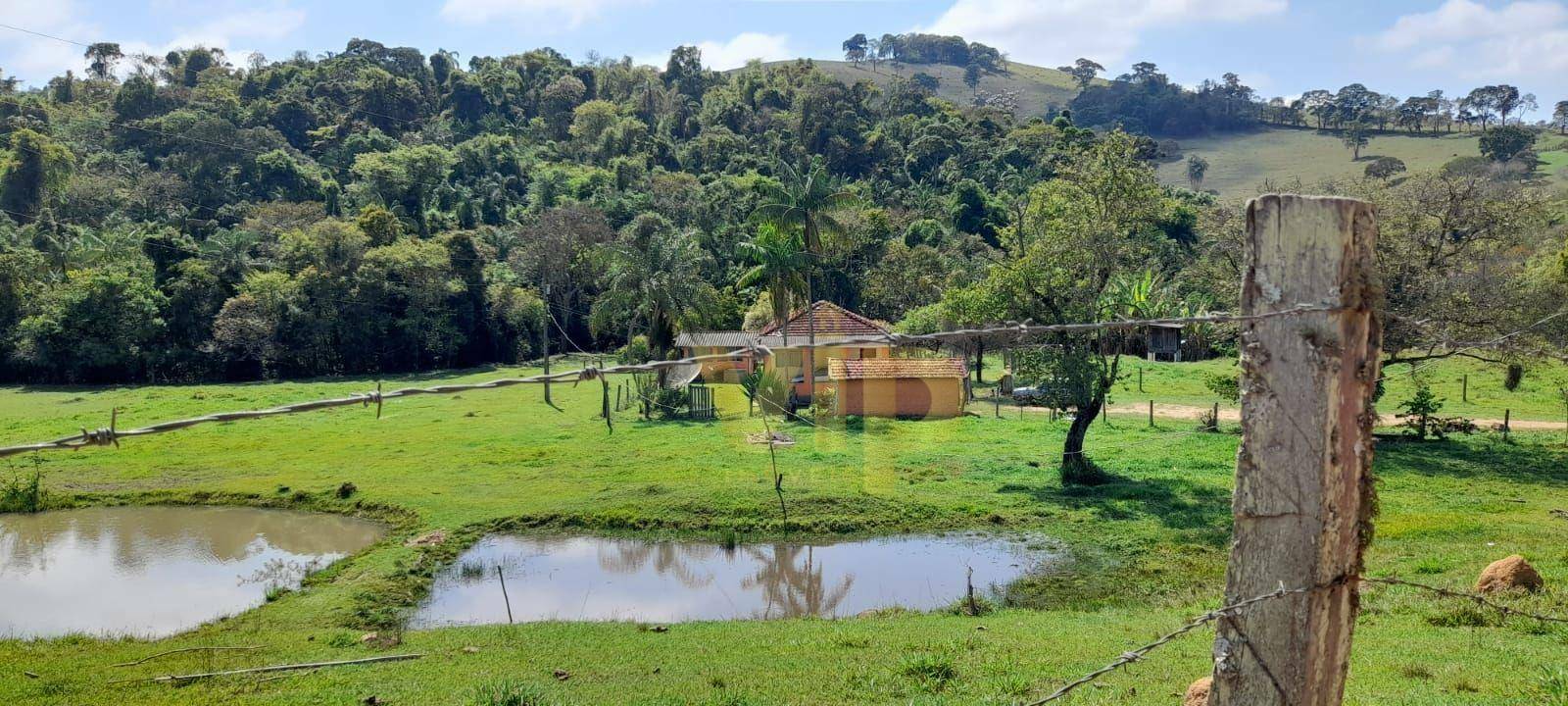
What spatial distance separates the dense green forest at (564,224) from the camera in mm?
22188

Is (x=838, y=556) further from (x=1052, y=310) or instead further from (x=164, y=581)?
(x=164, y=581)

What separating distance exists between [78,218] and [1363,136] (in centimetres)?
12407

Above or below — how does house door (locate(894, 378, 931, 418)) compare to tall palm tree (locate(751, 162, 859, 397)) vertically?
below

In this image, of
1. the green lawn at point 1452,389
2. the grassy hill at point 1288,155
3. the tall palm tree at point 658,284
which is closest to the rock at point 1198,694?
the green lawn at point 1452,389

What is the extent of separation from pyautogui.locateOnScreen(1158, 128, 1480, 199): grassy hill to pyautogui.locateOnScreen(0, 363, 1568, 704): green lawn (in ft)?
278

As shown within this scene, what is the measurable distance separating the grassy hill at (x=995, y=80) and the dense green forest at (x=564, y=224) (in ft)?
213

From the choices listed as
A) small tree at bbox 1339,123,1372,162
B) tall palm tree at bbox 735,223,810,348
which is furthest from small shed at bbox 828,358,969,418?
small tree at bbox 1339,123,1372,162

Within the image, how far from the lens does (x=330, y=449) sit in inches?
1012

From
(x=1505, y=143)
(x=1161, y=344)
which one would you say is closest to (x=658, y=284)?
(x=1161, y=344)

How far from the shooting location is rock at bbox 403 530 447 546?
16812 mm

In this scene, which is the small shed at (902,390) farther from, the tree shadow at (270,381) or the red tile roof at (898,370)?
the tree shadow at (270,381)

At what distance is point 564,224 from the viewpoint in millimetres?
47812

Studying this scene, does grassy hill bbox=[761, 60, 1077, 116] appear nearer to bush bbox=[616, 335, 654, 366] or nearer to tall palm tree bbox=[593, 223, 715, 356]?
bush bbox=[616, 335, 654, 366]

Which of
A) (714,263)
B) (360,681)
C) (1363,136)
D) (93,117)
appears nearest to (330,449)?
(360,681)
